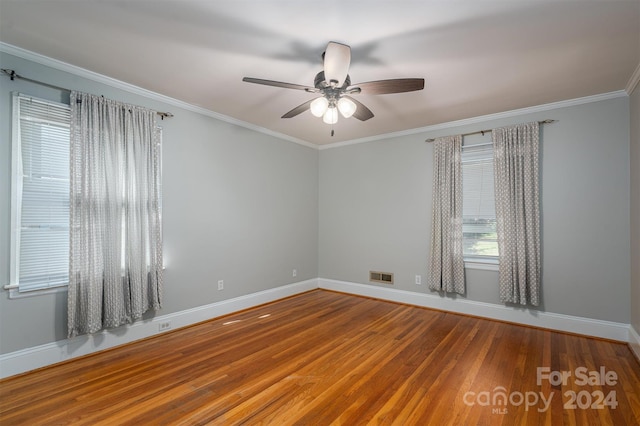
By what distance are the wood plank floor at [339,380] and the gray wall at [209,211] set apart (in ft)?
1.73

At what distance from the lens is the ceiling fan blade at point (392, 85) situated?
2.24 meters

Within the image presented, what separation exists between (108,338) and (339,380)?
2.38 m

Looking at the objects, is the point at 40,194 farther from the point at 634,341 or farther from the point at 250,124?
the point at 634,341

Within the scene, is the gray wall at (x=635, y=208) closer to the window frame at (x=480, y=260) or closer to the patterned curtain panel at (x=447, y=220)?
the window frame at (x=480, y=260)

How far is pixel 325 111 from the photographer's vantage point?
2.64 m

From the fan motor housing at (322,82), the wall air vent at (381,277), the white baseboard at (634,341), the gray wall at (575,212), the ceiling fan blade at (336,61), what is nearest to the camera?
the ceiling fan blade at (336,61)

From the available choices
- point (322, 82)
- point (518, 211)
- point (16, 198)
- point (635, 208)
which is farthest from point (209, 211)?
point (635, 208)

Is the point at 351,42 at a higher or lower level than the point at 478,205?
higher

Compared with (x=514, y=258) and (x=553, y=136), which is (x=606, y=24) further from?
(x=514, y=258)

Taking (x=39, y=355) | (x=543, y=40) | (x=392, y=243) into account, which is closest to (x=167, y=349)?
(x=39, y=355)

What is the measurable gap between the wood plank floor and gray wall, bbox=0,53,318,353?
53 cm

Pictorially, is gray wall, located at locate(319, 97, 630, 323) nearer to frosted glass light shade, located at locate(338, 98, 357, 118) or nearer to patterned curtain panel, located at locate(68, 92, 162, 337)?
frosted glass light shade, located at locate(338, 98, 357, 118)

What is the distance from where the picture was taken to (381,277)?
505 cm

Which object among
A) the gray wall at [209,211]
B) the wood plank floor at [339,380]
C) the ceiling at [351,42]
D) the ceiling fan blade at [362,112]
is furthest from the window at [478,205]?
the gray wall at [209,211]
